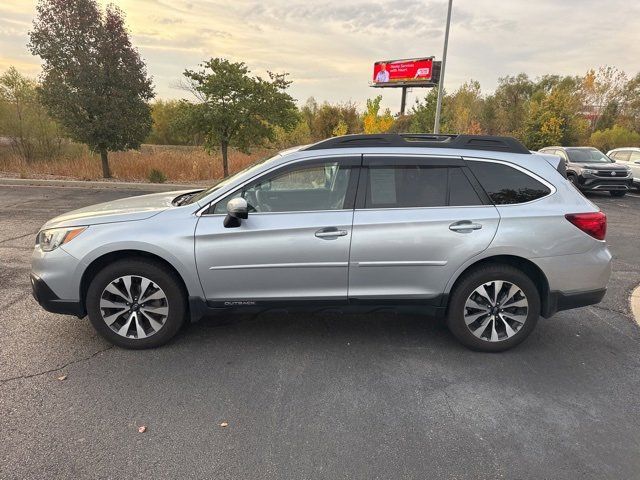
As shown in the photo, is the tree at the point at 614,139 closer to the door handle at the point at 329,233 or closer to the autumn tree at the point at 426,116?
the autumn tree at the point at 426,116

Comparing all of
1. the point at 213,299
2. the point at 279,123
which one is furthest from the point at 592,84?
the point at 213,299

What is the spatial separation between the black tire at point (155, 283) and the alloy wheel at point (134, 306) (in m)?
0.03

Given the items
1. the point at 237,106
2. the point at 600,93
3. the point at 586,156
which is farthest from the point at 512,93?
the point at 237,106

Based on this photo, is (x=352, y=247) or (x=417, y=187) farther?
(x=417, y=187)

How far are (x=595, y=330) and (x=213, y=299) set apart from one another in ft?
12.1

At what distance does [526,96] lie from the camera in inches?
1823

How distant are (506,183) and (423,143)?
773 millimetres

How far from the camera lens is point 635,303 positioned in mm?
4781

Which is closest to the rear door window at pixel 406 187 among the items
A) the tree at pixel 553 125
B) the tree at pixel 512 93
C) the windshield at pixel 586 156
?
the windshield at pixel 586 156

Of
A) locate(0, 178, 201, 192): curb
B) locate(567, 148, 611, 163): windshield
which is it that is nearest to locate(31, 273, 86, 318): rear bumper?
locate(0, 178, 201, 192): curb

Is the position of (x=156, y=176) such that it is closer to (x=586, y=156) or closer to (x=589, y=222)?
(x=589, y=222)

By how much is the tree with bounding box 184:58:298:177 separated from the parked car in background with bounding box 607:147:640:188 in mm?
12738

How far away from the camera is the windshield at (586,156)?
14969mm

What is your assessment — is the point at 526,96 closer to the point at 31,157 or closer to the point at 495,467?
the point at 31,157
